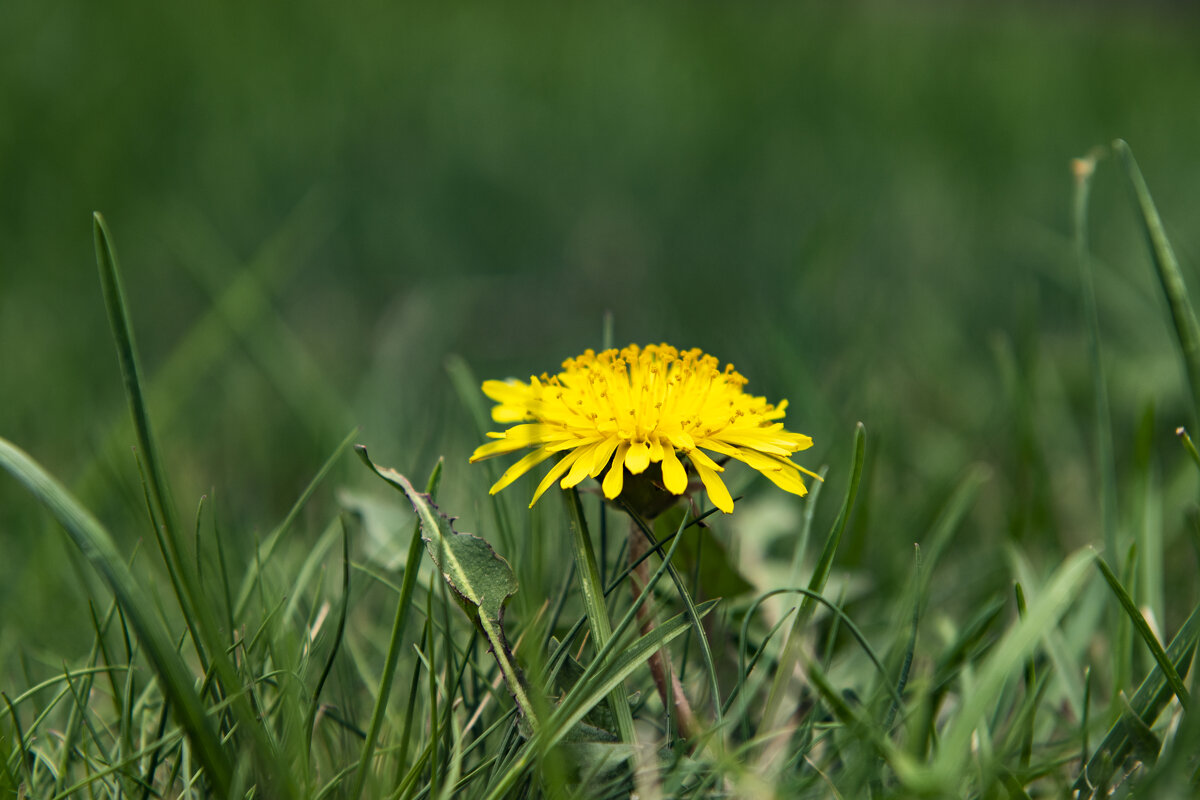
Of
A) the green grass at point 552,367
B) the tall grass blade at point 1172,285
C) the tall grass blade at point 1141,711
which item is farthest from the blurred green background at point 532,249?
the tall grass blade at point 1141,711

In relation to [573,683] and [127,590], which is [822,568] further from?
[127,590]

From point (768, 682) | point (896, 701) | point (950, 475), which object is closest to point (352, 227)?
point (950, 475)

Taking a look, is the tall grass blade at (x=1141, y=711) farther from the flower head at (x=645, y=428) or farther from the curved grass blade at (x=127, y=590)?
the curved grass blade at (x=127, y=590)

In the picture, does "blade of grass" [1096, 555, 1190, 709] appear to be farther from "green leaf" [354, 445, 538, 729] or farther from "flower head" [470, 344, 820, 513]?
"green leaf" [354, 445, 538, 729]

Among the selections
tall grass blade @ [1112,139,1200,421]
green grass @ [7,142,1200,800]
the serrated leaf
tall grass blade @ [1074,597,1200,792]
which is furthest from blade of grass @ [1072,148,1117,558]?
the serrated leaf

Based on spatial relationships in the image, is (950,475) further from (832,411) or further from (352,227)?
(352,227)
